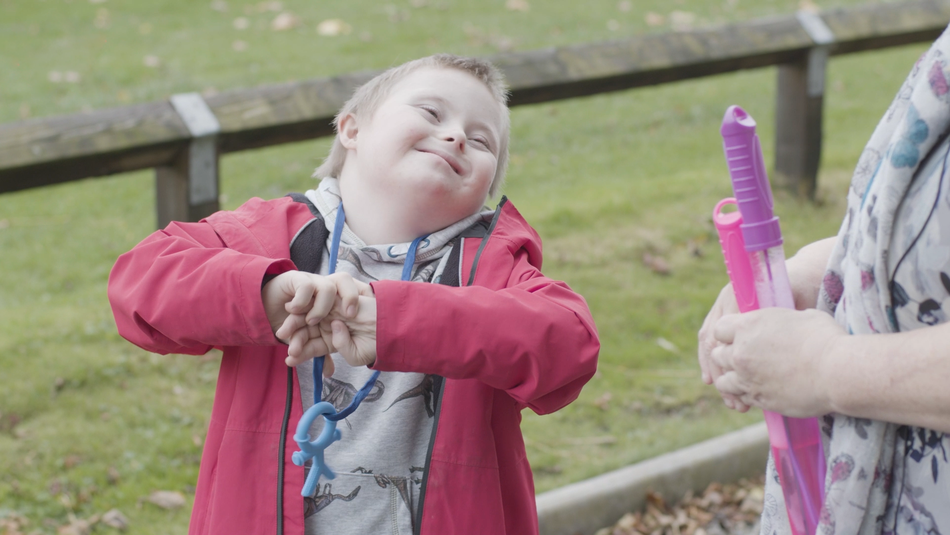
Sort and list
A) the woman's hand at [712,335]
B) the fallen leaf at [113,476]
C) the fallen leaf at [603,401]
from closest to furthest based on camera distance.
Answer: the woman's hand at [712,335], the fallen leaf at [113,476], the fallen leaf at [603,401]

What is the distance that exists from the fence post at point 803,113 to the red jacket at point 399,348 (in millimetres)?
4468

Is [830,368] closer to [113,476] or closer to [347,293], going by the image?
[347,293]

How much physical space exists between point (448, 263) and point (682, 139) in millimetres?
5826

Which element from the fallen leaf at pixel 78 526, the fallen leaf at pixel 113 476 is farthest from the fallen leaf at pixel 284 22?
the fallen leaf at pixel 78 526

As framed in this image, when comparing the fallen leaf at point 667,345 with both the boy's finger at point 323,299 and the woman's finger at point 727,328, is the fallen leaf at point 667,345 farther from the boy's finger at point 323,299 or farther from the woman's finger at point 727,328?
the boy's finger at point 323,299

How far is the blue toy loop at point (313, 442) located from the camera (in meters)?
1.59

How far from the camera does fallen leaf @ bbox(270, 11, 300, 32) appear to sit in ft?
31.5

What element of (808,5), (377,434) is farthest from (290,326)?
(808,5)

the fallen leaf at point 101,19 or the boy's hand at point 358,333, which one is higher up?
the boy's hand at point 358,333

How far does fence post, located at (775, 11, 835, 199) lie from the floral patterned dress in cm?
464

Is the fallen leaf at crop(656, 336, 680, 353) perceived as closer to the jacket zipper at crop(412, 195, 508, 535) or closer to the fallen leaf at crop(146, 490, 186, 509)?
the fallen leaf at crop(146, 490, 186, 509)

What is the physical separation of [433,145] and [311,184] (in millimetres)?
4456

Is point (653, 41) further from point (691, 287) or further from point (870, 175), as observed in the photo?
point (870, 175)

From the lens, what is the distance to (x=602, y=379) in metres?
4.11
